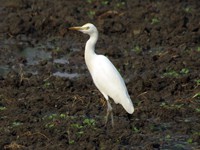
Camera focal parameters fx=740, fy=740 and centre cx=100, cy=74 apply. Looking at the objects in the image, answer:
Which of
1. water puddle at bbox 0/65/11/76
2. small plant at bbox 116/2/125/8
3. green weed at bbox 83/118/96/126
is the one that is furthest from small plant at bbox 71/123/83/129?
small plant at bbox 116/2/125/8

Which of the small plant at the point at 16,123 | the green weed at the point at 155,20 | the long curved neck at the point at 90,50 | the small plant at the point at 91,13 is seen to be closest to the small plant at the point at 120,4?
the small plant at the point at 91,13

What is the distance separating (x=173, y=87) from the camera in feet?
38.3

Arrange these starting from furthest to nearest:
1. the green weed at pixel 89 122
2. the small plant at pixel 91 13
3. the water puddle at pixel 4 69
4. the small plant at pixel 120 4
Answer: the small plant at pixel 120 4 < the small plant at pixel 91 13 < the water puddle at pixel 4 69 < the green weed at pixel 89 122

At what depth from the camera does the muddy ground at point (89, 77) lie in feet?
31.5

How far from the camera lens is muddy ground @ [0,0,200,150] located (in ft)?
31.5

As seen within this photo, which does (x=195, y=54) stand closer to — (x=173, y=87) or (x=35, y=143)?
(x=173, y=87)

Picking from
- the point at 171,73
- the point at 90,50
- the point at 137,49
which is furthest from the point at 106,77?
the point at 137,49

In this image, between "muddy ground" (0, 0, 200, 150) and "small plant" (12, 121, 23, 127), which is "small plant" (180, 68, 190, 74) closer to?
"muddy ground" (0, 0, 200, 150)

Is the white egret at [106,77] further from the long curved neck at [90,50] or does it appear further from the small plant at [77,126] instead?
the small plant at [77,126]

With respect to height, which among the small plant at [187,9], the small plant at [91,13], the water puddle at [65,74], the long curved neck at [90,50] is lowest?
the small plant at [187,9]

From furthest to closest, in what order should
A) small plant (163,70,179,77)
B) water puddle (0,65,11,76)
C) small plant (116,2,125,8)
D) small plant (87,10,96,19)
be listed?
small plant (116,2,125,8), small plant (87,10,96,19), water puddle (0,65,11,76), small plant (163,70,179,77)

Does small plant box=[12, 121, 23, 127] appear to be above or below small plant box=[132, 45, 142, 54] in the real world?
above

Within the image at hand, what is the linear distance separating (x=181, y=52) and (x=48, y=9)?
4.04 meters

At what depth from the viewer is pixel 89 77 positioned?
12.5 m
